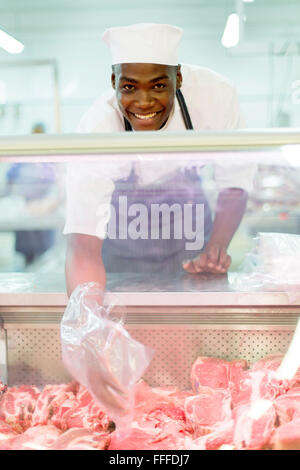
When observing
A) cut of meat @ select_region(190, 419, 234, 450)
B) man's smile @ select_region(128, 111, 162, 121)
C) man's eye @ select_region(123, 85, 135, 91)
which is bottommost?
cut of meat @ select_region(190, 419, 234, 450)

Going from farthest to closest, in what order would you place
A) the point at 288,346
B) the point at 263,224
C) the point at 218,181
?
the point at 263,224
the point at 218,181
the point at 288,346

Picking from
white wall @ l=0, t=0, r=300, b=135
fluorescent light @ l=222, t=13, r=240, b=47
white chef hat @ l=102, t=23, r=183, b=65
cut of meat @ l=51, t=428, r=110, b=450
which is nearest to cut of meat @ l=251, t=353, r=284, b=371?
cut of meat @ l=51, t=428, r=110, b=450

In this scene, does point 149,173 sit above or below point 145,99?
below

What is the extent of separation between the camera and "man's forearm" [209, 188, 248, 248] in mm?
1493

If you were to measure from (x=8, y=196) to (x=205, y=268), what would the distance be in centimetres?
233

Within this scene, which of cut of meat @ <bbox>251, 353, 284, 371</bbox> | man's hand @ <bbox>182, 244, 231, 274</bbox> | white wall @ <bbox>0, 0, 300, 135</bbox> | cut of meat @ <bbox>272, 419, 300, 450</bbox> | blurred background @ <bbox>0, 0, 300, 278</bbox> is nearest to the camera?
cut of meat @ <bbox>272, 419, 300, 450</bbox>

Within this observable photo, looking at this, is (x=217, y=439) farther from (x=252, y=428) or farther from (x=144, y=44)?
(x=144, y=44)

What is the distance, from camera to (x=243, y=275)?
1368 mm

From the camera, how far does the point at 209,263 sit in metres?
1.43

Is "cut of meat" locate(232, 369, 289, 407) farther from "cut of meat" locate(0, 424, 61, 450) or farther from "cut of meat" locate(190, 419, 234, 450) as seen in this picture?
"cut of meat" locate(0, 424, 61, 450)

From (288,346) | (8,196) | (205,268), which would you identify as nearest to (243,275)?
(205,268)

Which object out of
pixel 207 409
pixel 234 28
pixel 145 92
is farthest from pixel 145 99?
pixel 234 28

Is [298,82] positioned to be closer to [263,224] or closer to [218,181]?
[263,224]
